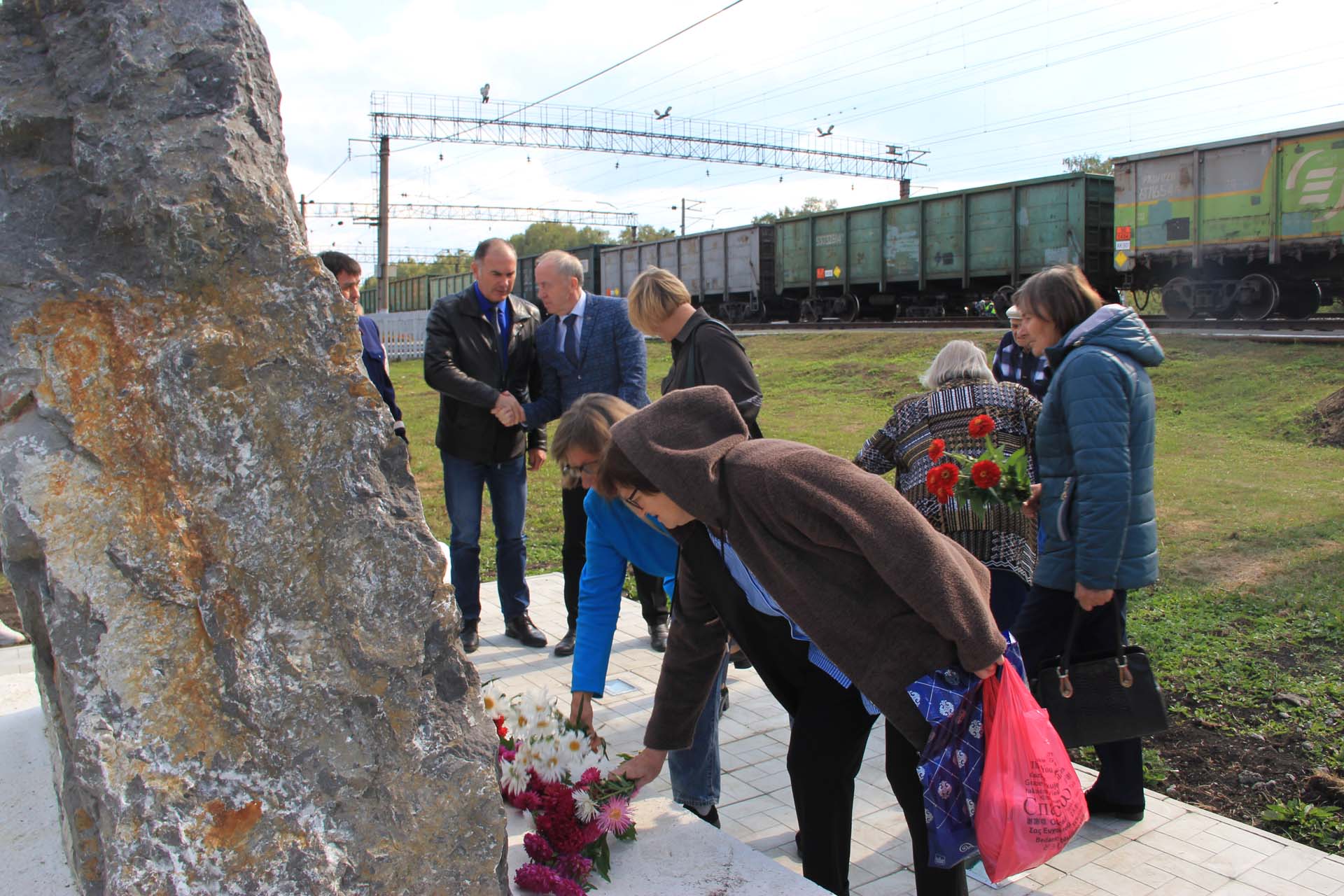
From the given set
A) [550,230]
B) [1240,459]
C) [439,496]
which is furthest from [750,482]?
[550,230]

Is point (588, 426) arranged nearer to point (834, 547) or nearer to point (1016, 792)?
point (834, 547)

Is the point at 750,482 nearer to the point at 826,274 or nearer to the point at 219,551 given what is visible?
the point at 219,551

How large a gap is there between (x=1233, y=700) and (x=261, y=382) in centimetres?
393

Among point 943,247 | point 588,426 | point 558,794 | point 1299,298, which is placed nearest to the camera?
point 558,794

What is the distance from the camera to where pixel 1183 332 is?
13.9 meters

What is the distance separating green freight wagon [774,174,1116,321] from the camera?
17.9 metres

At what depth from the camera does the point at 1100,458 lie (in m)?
3.05

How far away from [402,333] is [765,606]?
27.4 metres

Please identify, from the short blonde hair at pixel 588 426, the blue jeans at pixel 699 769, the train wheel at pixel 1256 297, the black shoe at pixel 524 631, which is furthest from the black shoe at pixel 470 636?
the train wheel at pixel 1256 297

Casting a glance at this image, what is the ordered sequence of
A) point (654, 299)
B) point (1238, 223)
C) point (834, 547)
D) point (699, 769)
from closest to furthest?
point (834, 547) < point (699, 769) < point (654, 299) < point (1238, 223)

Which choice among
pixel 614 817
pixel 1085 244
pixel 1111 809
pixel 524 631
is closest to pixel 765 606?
pixel 614 817

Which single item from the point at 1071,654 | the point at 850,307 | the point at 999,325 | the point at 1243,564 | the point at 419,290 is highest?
the point at 419,290

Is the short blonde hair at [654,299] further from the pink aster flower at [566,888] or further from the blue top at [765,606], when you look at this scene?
the pink aster flower at [566,888]

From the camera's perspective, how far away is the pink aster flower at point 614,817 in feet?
7.75
